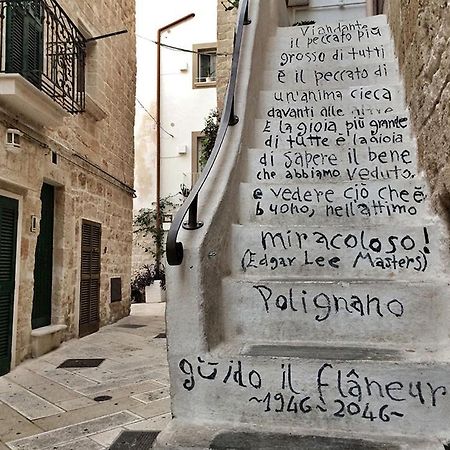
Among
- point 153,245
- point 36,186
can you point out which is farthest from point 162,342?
point 153,245

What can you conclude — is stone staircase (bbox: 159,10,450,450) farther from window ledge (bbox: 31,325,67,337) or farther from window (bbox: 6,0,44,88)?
window ledge (bbox: 31,325,67,337)

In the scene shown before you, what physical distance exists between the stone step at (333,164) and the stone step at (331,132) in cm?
10

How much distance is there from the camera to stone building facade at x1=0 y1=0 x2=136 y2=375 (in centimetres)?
458

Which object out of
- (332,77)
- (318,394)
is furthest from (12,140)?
(318,394)

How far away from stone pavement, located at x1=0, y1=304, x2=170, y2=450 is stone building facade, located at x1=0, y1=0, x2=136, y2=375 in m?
0.47

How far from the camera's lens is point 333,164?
2846mm

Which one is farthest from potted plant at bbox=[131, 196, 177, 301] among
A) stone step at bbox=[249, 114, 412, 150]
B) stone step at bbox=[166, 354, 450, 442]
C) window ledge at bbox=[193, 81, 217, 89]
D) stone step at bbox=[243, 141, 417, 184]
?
stone step at bbox=[166, 354, 450, 442]

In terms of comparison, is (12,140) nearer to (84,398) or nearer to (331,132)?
(84,398)

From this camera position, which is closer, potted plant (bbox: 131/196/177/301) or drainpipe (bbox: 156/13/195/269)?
potted plant (bbox: 131/196/177/301)

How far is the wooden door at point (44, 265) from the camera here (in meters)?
5.39

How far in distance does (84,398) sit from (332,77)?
303cm

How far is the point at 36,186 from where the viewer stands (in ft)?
16.5

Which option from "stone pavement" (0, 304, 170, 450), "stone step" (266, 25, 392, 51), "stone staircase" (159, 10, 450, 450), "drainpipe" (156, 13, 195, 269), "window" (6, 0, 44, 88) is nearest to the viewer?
"stone staircase" (159, 10, 450, 450)

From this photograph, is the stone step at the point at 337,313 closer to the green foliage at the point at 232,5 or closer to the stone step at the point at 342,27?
the stone step at the point at 342,27
